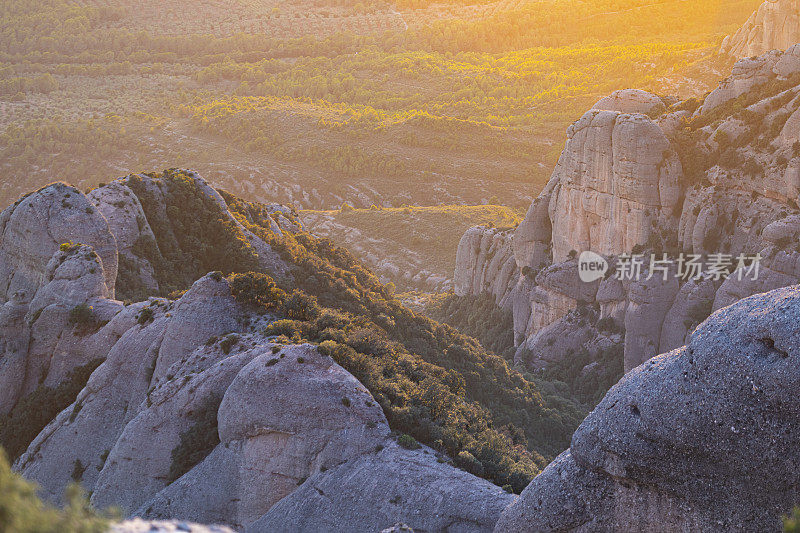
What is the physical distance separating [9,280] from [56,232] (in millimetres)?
4971

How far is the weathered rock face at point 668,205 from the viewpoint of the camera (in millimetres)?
60688

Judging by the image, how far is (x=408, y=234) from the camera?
411ft

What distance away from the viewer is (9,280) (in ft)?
157

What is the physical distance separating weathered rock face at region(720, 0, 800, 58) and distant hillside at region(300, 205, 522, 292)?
165 feet

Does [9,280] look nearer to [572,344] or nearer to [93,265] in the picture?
[93,265]

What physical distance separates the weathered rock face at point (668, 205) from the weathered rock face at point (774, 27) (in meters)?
60.2

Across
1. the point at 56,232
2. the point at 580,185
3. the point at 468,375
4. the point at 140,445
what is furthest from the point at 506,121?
the point at 140,445

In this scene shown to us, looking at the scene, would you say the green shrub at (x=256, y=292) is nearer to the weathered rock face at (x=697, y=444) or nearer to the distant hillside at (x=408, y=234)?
the weathered rock face at (x=697, y=444)

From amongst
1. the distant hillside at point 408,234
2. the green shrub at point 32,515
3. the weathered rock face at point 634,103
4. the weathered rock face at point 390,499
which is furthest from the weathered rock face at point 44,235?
the distant hillside at point 408,234

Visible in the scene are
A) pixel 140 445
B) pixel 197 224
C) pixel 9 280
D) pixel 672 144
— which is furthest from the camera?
pixel 672 144

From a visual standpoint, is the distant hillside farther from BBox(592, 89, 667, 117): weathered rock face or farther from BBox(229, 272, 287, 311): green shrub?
BBox(229, 272, 287, 311): green shrub

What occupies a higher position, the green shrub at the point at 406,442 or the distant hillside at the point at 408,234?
the green shrub at the point at 406,442

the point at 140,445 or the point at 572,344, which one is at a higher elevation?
the point at 140,445

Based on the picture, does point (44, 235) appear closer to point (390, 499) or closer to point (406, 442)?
point (406, 442)
